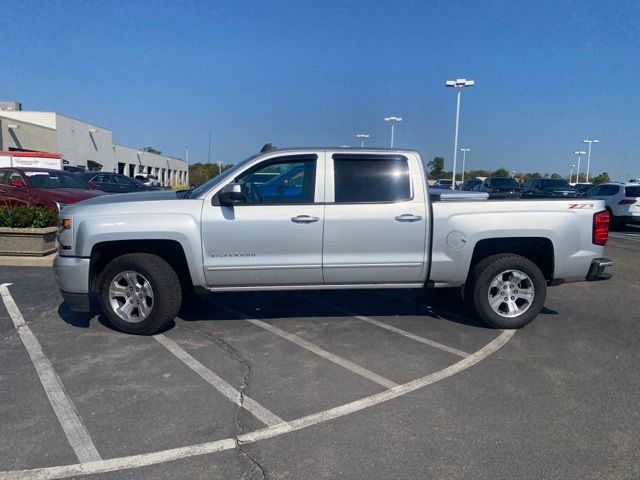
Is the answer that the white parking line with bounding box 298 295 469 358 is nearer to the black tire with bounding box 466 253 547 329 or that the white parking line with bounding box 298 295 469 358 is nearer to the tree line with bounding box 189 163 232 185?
the black tire with bounding box 466 253 547 329

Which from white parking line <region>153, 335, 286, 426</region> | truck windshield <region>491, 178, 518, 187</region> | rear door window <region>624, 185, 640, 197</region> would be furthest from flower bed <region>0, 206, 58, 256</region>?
truck windshield <region>491, 178, 518, 187</region>

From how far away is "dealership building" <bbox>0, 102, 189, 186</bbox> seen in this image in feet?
113

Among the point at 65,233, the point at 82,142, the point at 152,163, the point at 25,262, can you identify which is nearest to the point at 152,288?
the point at 65,233

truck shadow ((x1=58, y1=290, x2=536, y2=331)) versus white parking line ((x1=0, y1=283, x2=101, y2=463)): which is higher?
truck shadow ((x1=58, y1=290, x2=536, y2=331))

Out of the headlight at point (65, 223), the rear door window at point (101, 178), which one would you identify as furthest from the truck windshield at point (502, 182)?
the headlight at point (65, 223)

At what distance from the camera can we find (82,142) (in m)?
44.1

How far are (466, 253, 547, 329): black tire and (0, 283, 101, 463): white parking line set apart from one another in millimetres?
4066

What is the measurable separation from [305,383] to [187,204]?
89.6 inches

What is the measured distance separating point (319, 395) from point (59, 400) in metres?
2.01

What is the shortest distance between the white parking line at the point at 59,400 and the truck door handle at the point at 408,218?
11.3ft

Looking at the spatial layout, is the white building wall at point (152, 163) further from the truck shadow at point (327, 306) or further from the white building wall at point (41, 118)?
the truck shadow at point (327, 306)

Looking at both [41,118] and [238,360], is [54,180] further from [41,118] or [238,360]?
[41,118]

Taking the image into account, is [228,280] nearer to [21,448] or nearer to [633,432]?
[21,448]

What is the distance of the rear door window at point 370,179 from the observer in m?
5.34
